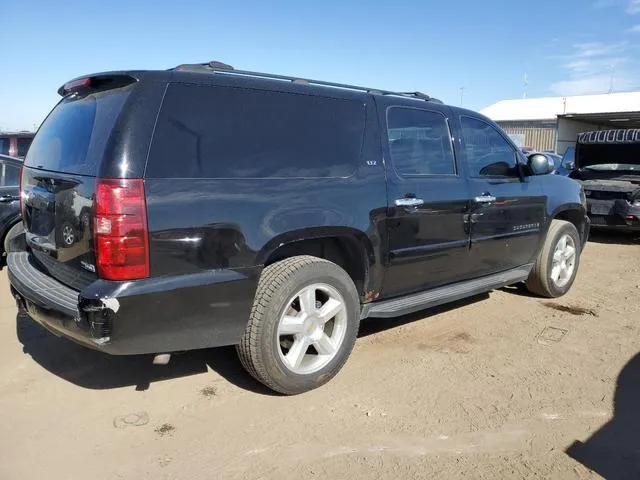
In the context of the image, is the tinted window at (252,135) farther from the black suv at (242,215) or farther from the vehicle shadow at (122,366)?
the vehicle shadow at (122,366)

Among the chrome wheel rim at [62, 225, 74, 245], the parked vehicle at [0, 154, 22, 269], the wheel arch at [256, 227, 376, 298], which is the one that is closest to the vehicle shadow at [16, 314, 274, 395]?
the wheel arch at [256, 227, 376, 298]

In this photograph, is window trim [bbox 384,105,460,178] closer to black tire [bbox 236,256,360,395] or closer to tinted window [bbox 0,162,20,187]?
black tire [bbox 236,256,360,395]

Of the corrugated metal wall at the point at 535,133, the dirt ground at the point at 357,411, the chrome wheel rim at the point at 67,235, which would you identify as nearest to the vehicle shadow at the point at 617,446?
the dirt ground at the point at 357,411

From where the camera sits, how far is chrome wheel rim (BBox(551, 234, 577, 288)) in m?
5.81

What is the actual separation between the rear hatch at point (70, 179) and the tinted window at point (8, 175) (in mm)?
3762

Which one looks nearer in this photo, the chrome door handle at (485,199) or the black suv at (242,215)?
the black suv at (242,215)

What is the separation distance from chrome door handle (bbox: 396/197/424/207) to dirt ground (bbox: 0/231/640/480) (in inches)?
45.0

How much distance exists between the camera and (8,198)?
22.4ft

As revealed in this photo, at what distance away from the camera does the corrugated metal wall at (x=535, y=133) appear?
30906 mm

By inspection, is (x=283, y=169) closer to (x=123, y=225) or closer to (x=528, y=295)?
(x=123, y=225)

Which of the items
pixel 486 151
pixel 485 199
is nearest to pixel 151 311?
pixel 485 199

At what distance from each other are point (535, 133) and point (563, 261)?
1125 inches

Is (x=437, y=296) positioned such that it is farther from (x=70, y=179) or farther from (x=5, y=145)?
(x=5, y=145)

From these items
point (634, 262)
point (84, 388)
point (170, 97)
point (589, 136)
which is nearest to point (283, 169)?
point (170, 97)
